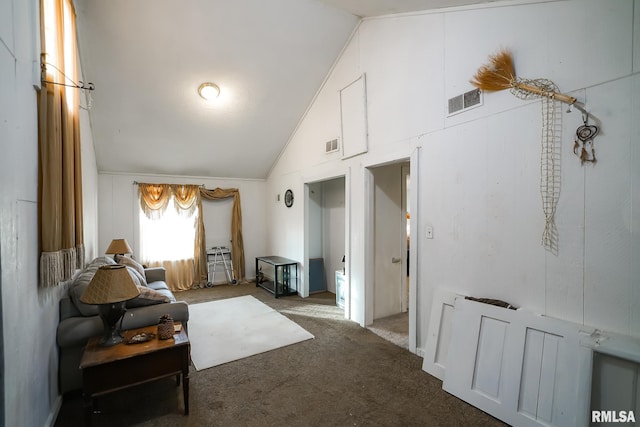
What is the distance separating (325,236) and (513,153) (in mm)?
3538

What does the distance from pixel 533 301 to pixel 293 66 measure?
12.3 ft

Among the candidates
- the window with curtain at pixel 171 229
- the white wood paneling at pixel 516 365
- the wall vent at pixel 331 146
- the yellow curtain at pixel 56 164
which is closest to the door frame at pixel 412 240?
the white wood paneling at pixel 516 365

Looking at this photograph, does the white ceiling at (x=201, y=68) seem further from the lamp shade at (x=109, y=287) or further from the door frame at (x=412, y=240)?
the lamp shade at (x=109, y=287)

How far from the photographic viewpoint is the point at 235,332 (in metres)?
3.35

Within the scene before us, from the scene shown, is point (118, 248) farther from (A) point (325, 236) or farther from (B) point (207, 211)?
(A) point (325, 236)

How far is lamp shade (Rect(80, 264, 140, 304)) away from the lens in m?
1.82

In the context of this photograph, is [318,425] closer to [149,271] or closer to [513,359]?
[513,359]

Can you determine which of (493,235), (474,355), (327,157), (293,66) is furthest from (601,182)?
(293,66)

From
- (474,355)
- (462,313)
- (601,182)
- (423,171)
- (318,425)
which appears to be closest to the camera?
(601,182)

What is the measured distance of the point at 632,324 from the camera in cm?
156

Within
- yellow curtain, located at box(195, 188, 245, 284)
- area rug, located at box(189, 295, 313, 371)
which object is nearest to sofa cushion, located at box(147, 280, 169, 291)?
area rug, located at box(189, 295, 313, 371)

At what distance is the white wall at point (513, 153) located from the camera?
1.60m

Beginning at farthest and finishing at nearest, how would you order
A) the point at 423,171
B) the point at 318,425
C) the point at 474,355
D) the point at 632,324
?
the point at 423,171, the point at 474,355, the point at 318,425, the point at 632,324

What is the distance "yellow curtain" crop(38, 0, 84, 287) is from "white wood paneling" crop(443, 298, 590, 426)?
288 cm
